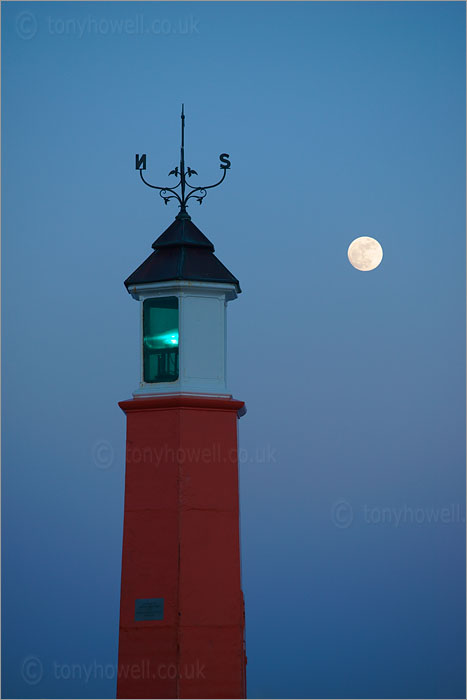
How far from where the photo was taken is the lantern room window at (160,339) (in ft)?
68.4

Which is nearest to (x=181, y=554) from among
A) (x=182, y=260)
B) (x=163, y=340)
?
(x=163, y=340)

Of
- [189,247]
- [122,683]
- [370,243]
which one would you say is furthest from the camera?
[370,243]

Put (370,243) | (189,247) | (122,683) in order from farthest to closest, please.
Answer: (370,243) < (189,247) < (122,683)

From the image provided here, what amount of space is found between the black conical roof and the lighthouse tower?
2 centimetres

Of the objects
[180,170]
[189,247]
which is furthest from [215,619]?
[180,170]

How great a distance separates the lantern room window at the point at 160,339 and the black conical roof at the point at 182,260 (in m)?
0.43

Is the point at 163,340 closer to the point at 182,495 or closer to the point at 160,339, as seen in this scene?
the point at 160,339

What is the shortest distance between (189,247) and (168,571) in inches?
213

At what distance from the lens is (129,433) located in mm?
20375

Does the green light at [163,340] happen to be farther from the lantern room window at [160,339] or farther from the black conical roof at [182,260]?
the black conical roof at [182,260]

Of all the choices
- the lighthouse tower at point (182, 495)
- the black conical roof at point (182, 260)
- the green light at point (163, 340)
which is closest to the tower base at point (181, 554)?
the lighthouse tower at point (182, 495)

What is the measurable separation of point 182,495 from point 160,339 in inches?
107

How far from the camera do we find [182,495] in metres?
19.9

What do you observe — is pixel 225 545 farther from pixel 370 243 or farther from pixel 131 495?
pixel 370 243
